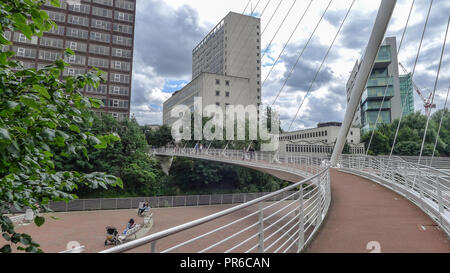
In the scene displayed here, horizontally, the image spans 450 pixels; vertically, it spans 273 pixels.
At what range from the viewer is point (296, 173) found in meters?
17.1

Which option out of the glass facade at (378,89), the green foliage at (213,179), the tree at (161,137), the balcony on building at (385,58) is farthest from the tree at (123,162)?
the balcony on building at (385,58)

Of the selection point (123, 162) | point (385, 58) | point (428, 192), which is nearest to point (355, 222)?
point (428, 192)

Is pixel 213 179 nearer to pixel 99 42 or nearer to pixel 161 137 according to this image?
pixel 161 137

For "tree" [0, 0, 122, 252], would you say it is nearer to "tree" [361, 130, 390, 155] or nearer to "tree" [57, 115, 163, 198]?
"tree" [57, 115, 163, 198]

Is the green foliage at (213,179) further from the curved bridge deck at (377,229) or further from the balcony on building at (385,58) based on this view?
the balcony on building at (385,58)

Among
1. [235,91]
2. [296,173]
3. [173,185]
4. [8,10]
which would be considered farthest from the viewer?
[235,91]

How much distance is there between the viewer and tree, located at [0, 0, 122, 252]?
7.13 ft

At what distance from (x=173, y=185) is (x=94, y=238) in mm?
24880

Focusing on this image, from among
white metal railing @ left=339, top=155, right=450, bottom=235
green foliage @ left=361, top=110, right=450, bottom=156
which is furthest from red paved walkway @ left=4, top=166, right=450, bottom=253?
green foliage @ left=361, top=110, right=450, bottom=156

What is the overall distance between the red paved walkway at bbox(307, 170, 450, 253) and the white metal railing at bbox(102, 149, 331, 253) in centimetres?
31

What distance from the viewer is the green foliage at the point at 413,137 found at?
4047 centimetres

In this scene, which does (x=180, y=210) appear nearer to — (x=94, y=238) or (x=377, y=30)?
(x=94, y=238)

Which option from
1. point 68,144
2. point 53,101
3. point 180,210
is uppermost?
point 53,101
